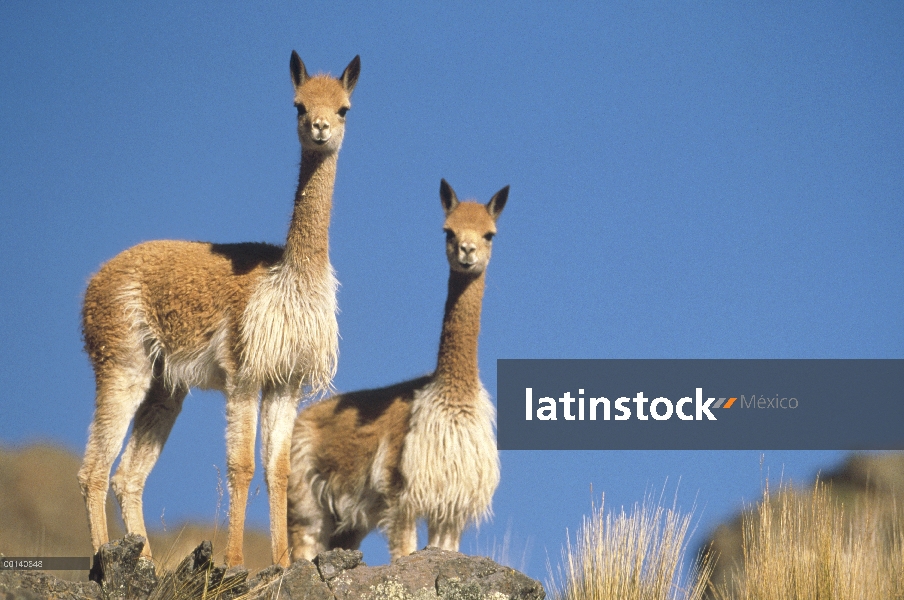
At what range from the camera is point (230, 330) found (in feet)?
30.8

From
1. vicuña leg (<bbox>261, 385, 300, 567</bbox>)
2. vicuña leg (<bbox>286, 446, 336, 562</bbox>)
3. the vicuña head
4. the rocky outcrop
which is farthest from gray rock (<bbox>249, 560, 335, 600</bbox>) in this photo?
the vicuña head

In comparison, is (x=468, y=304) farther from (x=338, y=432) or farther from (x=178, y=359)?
(x=178, y=359)

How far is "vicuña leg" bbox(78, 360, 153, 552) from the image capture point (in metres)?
9.53

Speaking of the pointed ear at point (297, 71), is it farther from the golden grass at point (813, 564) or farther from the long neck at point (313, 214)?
the golden grass at point (813, 564)

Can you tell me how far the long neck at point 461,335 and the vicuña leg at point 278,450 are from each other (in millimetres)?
1291

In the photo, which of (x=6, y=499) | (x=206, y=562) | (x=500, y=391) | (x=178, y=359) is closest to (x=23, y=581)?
(x=206, y=562)

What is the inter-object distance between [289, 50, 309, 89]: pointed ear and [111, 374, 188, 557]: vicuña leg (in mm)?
2753

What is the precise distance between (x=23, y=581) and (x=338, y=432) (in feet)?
12.8

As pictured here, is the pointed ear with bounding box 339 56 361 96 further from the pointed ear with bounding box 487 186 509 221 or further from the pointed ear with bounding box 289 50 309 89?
the pointed ear with bounding box 487 186 509 221

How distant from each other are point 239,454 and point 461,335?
2.17 metres

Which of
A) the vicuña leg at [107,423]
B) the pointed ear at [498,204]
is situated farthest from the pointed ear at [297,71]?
the vicuña leg at [107,423]

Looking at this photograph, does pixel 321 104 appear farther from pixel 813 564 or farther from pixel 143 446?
pixel 813 564

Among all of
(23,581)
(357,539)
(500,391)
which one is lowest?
(23,581)

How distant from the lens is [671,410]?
12320mm
